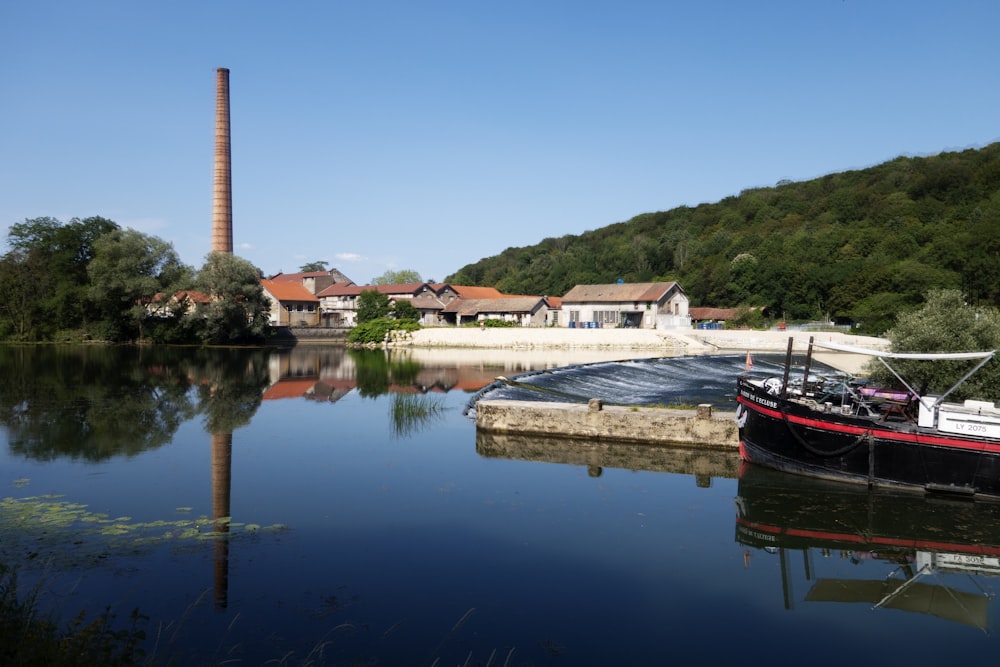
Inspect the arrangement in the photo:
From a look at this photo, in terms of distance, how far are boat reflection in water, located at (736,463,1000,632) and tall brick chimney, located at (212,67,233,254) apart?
6518cm

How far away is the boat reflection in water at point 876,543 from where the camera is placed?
10.4 metres

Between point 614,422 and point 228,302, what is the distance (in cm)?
5351

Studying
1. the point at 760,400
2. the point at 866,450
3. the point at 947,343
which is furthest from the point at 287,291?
the point at 866,450

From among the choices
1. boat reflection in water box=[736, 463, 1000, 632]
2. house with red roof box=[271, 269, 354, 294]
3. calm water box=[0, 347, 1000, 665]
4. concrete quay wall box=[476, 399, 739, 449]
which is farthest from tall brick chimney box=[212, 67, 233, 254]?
boat reflection in water box=[736, 463, 1000, 632]

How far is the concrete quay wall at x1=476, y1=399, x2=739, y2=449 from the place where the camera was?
2014 centimetres

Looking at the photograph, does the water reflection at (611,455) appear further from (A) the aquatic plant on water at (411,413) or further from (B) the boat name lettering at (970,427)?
(B) the boat name lettering at (970,427)

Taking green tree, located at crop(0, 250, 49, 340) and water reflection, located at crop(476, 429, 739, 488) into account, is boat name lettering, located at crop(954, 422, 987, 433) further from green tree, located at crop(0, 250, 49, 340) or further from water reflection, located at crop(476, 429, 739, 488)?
green tree, located at crop(0, 250, 49, 340)

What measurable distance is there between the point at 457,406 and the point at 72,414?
14151 millimetres

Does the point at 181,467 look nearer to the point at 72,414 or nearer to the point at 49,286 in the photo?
the point at 72,414

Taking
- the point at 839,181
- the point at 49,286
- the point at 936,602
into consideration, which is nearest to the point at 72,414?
the point at 936,602

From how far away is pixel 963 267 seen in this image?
221ft

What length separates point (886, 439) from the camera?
1580 centimetres

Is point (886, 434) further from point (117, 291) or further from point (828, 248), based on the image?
point (828, 248)

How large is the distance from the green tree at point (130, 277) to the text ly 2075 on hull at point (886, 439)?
61.4 metres
